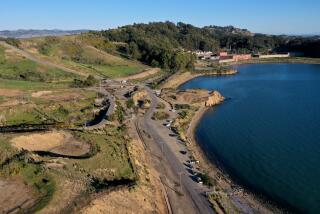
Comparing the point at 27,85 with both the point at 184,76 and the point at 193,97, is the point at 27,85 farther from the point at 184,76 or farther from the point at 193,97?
the point at 184,76

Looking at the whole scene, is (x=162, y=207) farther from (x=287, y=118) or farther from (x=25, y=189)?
(x=287, y=118)

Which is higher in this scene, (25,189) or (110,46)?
(110,46)

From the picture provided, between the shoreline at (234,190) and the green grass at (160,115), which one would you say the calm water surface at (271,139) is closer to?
the shoreline at (234,190)

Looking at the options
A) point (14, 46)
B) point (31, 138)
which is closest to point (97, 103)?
point (31, 138)

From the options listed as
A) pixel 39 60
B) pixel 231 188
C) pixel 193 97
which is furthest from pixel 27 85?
pixel 231 188

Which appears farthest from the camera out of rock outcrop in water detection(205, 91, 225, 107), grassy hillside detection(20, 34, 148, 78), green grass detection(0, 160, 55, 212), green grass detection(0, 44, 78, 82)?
grassy hillside detection(20, 34, 148, 78)

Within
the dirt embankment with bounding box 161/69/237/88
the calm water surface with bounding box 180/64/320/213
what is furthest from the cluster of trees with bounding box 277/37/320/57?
the calm water surface with bounding box 180/64/320/213

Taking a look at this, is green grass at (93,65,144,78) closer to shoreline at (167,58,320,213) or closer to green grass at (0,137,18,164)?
shoreline at (167,58,320,213)
